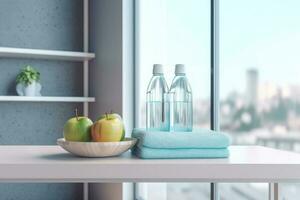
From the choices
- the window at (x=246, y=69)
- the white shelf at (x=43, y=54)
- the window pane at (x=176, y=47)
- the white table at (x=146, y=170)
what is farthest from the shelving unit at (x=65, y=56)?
the white table at (x=146, y=170)

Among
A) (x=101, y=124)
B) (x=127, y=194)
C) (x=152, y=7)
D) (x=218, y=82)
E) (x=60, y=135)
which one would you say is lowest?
(x=127, y=194)

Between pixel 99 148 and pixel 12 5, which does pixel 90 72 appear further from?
pixel 99 148

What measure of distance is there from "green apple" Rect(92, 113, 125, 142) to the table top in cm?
7

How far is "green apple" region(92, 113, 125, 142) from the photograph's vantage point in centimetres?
103

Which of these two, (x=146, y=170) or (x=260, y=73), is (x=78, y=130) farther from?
(x=260, y=73)

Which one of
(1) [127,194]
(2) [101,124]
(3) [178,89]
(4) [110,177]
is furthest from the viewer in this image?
(1) [127,194]

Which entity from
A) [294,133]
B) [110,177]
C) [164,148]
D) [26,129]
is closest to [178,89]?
[164,148]

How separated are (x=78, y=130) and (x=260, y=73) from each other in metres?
1.03

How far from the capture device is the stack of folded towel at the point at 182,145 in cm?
102

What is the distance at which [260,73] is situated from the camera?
1763 mm

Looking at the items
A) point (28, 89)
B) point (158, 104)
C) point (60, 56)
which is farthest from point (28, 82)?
point (158, 104)

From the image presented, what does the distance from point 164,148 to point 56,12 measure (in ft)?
8.85

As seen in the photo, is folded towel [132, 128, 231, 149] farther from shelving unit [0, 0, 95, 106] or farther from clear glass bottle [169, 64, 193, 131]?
shelving unit [0, 0, 95, 106]

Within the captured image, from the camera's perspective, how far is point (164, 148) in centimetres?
102
